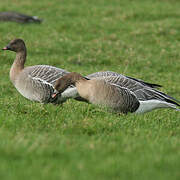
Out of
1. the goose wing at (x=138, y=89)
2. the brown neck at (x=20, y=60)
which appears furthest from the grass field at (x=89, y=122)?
the brown neck at (x=20, y=60)

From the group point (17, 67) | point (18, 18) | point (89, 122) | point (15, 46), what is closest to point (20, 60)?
point (17, 67)

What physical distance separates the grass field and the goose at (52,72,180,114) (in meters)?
0.28

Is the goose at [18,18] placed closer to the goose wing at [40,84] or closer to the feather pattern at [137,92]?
the goose wing at [40,84]

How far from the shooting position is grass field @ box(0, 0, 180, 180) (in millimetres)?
4594

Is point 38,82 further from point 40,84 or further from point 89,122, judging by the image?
point 89,122

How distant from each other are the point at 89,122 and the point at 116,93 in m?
1.49

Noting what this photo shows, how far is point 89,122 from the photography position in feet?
22.1

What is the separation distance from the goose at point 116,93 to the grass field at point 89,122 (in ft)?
0.91

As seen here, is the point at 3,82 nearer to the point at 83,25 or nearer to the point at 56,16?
the point at 83,25

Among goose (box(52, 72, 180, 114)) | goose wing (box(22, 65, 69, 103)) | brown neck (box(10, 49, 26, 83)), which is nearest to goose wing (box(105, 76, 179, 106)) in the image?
goose (box(52, 72, 180, 114))

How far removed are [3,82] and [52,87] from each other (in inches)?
170

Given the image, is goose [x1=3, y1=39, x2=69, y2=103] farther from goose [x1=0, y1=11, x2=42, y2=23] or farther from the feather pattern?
goose [x1=0, y1=11, x2=42, y2=23]

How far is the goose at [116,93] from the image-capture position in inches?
313

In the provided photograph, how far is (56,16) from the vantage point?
2309 cm
